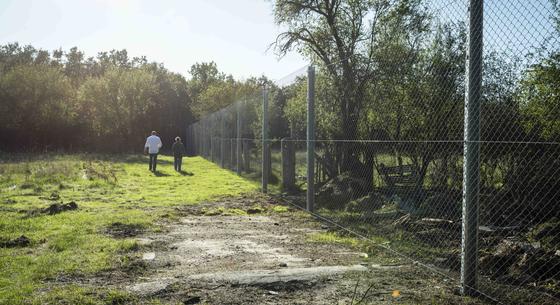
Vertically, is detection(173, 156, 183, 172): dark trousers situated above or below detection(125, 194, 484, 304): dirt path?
above

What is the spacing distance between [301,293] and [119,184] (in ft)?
37.8

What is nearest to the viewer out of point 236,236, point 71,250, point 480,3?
point 480,3

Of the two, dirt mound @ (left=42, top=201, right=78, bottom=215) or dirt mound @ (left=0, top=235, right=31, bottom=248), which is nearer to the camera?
dirt mound @ (left=0, top=235, right=31, bottom=248)

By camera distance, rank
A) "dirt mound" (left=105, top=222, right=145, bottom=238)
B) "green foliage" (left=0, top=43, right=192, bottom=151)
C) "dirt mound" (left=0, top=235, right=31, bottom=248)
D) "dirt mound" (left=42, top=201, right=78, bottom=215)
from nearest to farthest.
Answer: "dirt mound" (left=0, top=235, right=31, bottom=248), "dirt mound" (left=105, top=222, right=145, bottom=238), "dirt mound" (left=42, top=201, right=78, bottom=215), "green foliage" (left=0, top=43, right=192, bottom=151)

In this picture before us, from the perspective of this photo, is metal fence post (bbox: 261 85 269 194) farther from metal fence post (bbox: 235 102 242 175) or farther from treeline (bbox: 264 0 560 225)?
metal fence post (bbox: 235 102 242 175)

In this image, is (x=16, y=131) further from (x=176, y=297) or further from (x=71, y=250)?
(x=176, y=297)

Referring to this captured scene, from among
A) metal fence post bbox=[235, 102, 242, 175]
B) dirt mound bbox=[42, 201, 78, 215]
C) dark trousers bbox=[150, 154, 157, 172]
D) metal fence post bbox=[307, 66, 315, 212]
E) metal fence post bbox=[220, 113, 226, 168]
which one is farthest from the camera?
dark trousers bbox=[150, 154, 157, 172]

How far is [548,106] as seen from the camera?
4.50 meters

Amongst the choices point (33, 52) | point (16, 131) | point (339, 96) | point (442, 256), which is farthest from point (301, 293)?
point (33, 52)

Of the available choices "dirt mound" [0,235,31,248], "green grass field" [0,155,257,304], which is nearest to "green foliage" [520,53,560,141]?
"green grass field" [0,155,257,304]

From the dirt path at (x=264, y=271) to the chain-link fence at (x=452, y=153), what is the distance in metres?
0.54

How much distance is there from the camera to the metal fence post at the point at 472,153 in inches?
170

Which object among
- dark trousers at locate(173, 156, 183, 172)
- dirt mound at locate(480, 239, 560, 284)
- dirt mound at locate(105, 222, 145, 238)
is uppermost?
dark trousers at locate(173, 156, 183, 172)

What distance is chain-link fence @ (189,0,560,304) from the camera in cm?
437
